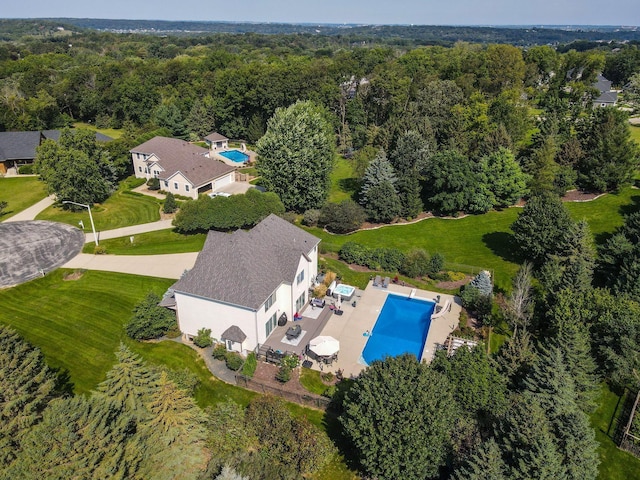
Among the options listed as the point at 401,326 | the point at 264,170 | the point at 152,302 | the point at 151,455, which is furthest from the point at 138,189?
the point at 151,455

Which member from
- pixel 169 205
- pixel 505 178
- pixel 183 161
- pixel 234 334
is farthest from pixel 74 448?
pixel 505 178

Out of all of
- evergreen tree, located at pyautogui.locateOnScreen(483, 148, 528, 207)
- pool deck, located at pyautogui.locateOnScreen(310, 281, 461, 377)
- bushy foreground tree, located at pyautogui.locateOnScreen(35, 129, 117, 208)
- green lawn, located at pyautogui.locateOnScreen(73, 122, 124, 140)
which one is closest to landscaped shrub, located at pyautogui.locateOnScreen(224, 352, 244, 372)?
pool deck, located at pyautogui.locateOnScreen(310, 281, 461, 377)

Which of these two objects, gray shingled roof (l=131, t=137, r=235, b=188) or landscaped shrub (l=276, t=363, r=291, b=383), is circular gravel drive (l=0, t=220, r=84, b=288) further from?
landscaped shrub (l=276, t=363, r=291, b=383)

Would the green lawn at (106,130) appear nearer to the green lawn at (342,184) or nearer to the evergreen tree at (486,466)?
the green lawn at (342,184)

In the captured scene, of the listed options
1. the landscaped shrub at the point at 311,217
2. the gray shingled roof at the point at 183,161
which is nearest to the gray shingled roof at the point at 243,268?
the landscaped shrub at the point at 311,217

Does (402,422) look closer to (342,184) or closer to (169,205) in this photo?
(169,205)
